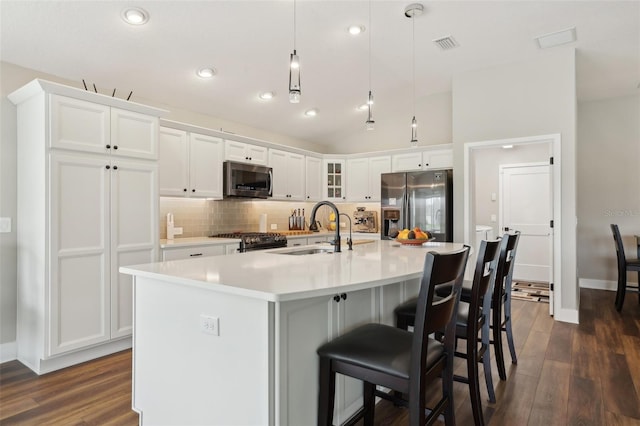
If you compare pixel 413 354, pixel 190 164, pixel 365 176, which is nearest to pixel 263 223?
pixel 190 164

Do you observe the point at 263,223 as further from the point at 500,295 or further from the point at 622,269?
the point at 622,269

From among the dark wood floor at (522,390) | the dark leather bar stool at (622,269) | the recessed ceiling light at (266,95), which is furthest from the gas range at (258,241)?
the dark leather bar stool at (622,269)

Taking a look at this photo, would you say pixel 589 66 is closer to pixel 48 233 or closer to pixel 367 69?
pixel 367 69

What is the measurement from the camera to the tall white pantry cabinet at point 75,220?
281 centimetres

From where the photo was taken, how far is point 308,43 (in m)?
3.72

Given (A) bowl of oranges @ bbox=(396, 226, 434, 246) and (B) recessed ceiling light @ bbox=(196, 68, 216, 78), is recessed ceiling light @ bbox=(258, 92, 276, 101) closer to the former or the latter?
(B) recessed ceiling light @ bbox=(196, 68, 216, 78)

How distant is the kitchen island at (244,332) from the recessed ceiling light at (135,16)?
208cm

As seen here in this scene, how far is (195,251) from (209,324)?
2347 mm

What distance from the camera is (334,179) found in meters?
6.23

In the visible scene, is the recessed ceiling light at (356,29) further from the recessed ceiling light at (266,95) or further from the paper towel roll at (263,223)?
the paper towel roll at (263,223)

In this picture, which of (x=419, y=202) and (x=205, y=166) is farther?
(x=419, y=202)

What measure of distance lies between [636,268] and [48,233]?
6021 millimetres

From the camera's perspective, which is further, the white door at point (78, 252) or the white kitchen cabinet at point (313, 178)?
the white kitchen cabinet at point (313, 178)

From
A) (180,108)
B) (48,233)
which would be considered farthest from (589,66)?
(48,233)
